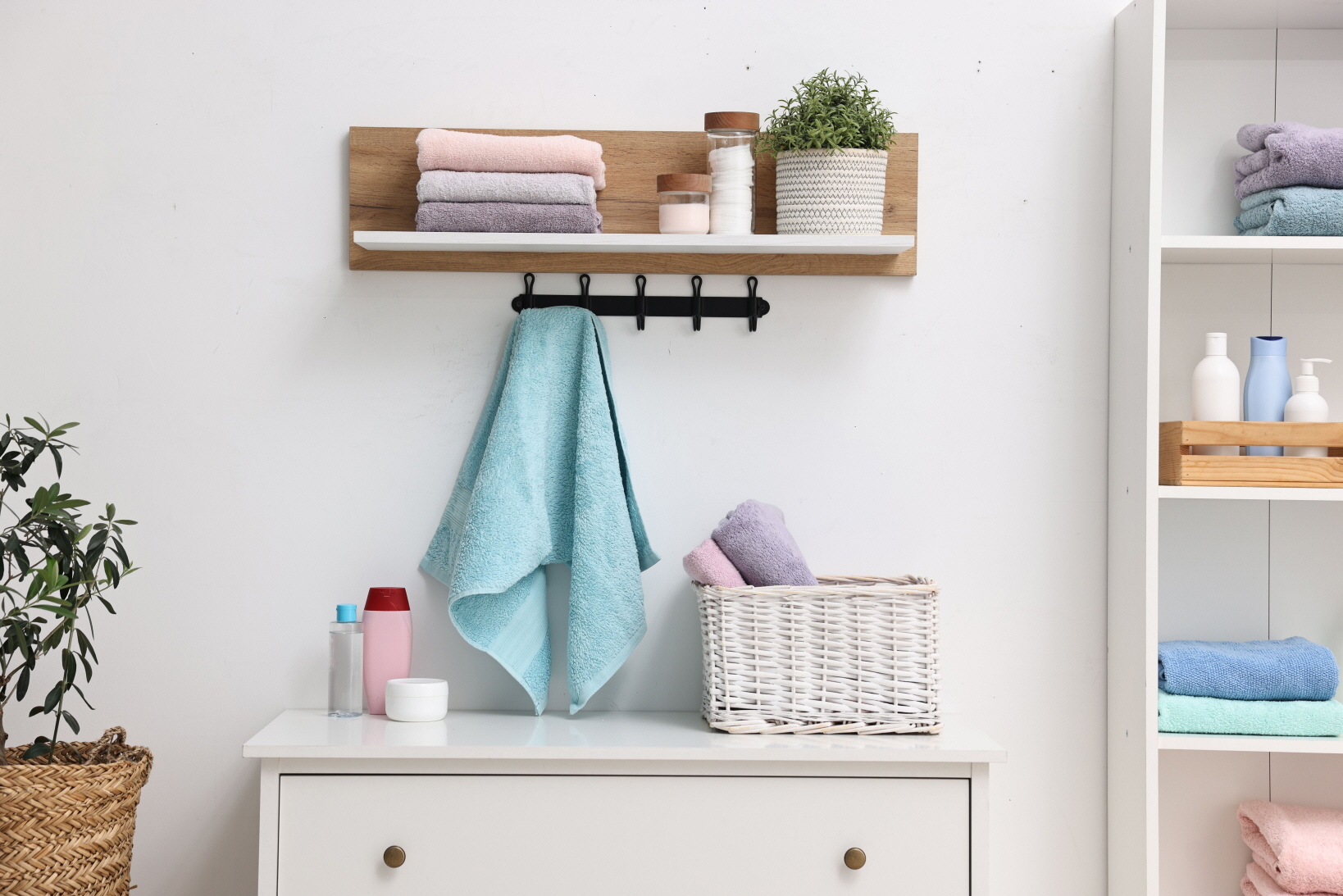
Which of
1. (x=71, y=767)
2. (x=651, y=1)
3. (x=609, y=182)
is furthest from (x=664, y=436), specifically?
(x=71, y=767)

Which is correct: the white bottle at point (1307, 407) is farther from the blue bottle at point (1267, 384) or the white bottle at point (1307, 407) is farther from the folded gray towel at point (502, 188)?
the folded gray towel at point (502, 188)

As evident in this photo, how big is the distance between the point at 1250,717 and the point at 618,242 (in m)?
1.08

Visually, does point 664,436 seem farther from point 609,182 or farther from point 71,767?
point 71,767

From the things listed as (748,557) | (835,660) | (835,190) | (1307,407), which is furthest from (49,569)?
(1307,407)

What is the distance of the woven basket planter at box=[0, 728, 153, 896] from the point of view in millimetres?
1211

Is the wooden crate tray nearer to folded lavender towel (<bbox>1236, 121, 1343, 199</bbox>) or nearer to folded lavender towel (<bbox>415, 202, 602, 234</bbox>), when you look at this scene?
folded lavender towel (<bbox>1236, 121, 1343, 199</bbox>)

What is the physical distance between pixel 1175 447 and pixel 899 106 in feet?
2.12

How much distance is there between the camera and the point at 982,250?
161 cm

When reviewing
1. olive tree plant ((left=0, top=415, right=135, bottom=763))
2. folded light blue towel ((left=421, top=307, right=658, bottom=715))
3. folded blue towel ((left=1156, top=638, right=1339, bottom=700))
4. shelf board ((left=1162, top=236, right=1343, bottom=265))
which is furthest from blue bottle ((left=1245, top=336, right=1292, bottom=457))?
A: olive tree plant ((left=0, top=415, right=135, bottom=763))

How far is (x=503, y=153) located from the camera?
143 cm

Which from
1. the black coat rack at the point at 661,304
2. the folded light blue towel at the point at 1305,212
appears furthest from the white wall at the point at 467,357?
the folded light blue towel at the point at 1305,212

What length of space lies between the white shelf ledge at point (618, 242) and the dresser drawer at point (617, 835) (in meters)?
0.70

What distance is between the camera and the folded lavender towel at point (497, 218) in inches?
56.2

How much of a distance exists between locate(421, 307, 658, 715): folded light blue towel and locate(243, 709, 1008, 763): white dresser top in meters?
0.10
